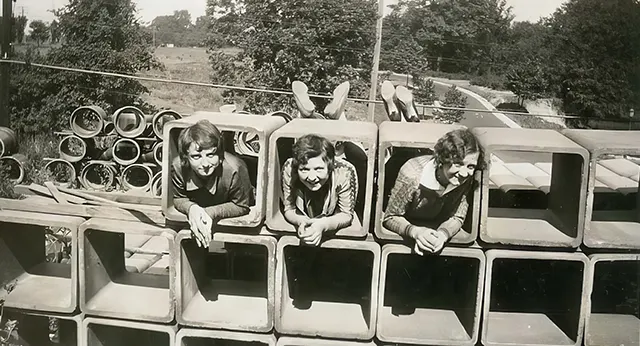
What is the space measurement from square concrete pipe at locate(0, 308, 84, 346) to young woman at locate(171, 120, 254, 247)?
87 centimetres

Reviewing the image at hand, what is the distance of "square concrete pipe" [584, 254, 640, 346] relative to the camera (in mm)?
3312

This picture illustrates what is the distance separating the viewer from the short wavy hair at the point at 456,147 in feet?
10.00

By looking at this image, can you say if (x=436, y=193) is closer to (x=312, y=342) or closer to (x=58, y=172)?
(x=312, y=342)

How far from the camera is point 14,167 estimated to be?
645cm

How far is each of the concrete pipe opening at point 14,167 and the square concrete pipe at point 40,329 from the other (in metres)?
2.24

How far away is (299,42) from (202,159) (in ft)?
28.8

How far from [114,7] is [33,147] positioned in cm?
279

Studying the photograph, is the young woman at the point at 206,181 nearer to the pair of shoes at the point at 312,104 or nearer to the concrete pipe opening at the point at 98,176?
the pair of shoes at the point at 312,104

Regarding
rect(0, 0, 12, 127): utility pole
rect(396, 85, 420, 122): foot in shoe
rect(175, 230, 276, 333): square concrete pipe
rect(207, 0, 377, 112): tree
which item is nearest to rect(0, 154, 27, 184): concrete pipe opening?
rect(0, 0, 12, 127): utility pole

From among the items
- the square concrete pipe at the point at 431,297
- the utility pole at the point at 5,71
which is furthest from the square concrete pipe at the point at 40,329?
the utility pole at the point at 5,71

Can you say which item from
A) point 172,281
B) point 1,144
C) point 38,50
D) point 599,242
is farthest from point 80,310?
point 38,50

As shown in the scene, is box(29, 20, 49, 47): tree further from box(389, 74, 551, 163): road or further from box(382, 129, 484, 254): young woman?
box(382, 129, 484, 254): young woman

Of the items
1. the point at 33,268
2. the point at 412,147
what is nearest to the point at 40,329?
the point at 33,268

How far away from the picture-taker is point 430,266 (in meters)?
3.73
